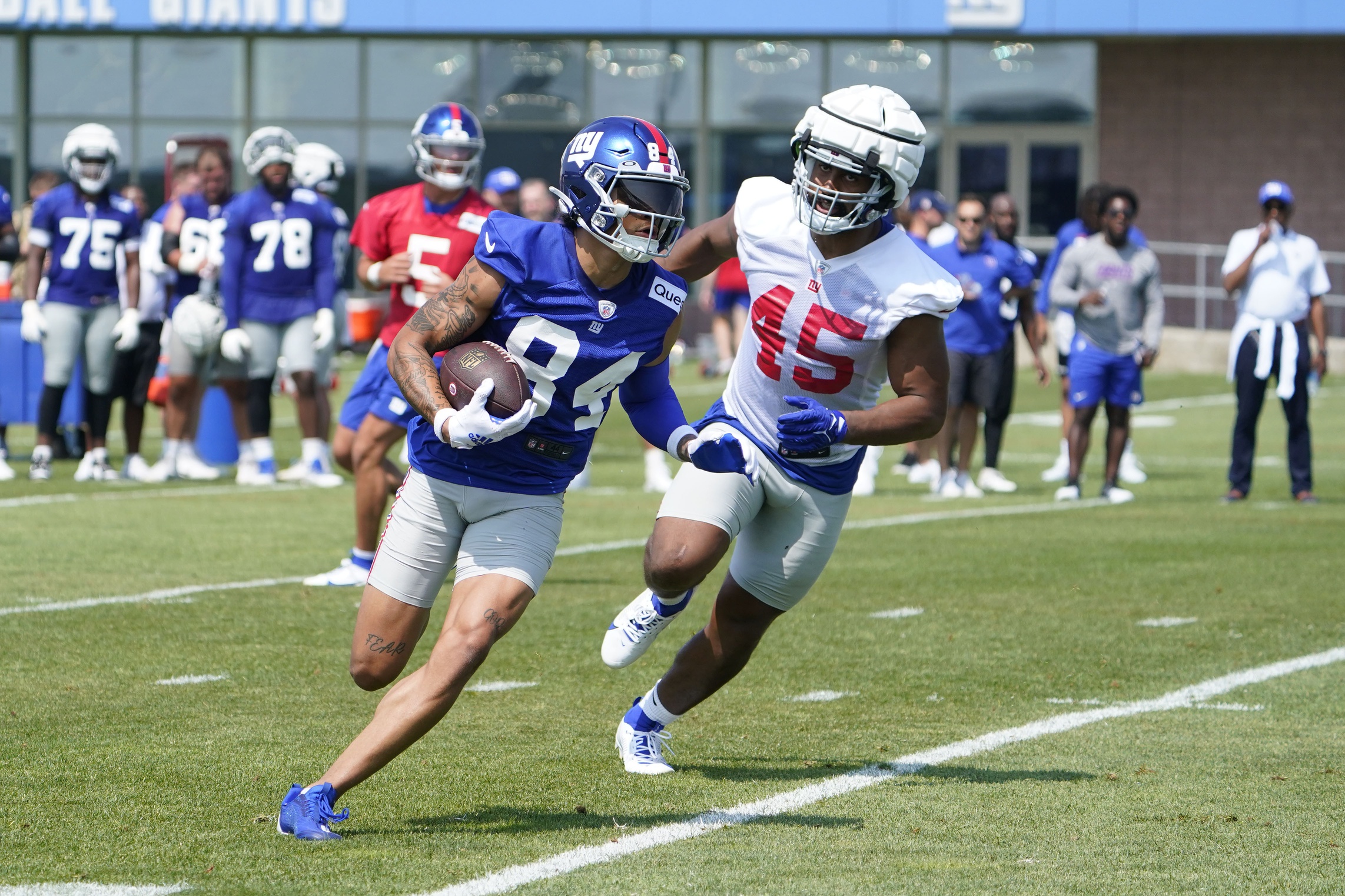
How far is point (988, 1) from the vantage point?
28141mm

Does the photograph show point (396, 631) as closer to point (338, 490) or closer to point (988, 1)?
point (338, 490)

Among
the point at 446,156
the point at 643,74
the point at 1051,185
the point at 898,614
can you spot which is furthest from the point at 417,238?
the point at 1051,185

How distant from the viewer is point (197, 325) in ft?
44.8

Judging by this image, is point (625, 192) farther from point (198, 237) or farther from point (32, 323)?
point (32, 323)

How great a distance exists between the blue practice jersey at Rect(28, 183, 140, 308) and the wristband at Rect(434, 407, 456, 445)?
32.3 ft

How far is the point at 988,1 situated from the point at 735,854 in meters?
24.8

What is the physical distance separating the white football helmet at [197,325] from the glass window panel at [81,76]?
57.4 ft

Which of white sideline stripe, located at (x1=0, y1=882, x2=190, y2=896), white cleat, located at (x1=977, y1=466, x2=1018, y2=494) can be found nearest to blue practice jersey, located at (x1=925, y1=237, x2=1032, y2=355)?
white cleat, located at (x1=977, y1=466, x2=1018, y2=494)

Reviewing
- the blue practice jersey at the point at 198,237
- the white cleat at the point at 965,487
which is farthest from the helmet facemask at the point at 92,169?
the white cleat at the point at 965,487

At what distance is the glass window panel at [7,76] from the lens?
3025 centimetres

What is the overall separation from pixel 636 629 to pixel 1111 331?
8559 mm

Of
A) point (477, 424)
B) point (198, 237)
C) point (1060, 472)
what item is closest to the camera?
point (477, 424)

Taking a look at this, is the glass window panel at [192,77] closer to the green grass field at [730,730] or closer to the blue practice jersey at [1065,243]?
the blue practice jersey at [1065,243]

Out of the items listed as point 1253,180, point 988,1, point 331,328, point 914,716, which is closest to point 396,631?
point 914,716
